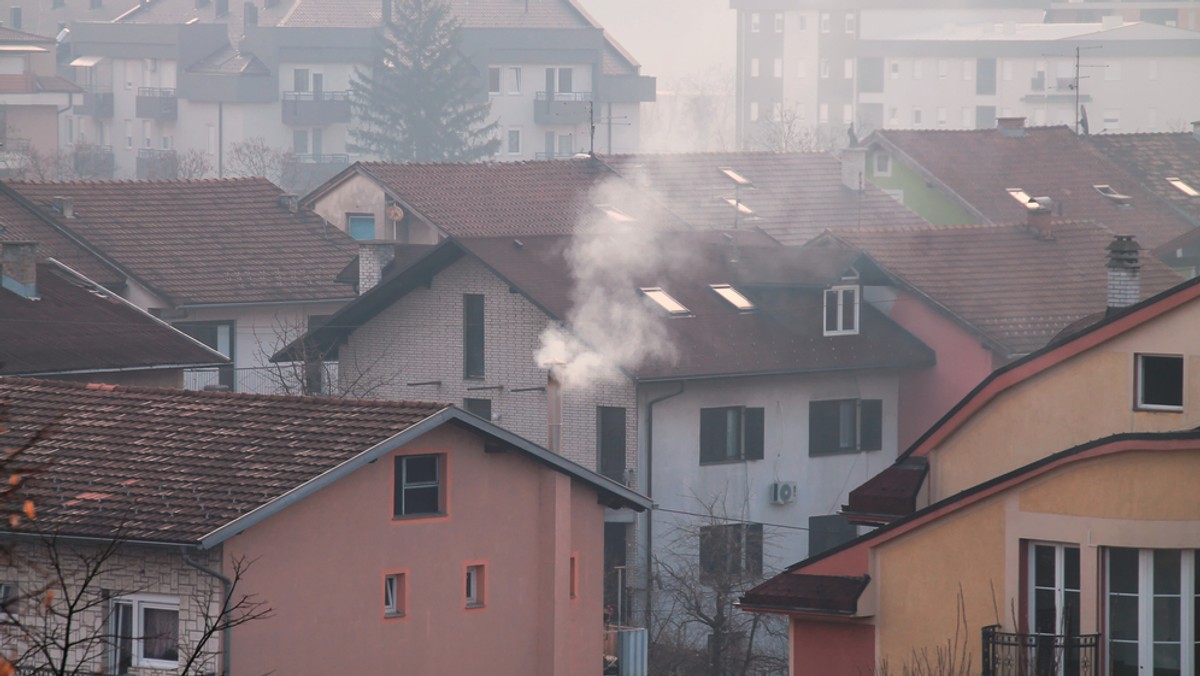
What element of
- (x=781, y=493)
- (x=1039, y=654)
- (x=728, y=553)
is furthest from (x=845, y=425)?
(x=1039, y=654)

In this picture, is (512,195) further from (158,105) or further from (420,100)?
(158,105)

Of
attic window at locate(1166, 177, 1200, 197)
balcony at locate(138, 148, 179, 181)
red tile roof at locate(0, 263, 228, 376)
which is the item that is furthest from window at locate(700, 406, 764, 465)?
balcony at locate(138, 148, 179, 181)

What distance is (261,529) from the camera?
19.9 meters

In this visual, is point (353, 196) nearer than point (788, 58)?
Yes

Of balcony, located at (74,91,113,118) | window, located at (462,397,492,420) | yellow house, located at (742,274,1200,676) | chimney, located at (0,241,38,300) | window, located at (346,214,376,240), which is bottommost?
yellow house, located at (742,274,1200,676)

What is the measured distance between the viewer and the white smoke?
34062mm

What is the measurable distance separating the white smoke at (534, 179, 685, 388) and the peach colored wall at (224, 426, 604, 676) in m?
10.3

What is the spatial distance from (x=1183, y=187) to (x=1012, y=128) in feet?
15.3

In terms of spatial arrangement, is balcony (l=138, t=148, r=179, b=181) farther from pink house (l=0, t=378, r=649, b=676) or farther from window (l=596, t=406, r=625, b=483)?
pink house (l=0, t=378, r=649, b=676)

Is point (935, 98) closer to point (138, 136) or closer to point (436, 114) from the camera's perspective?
point (436, 114)

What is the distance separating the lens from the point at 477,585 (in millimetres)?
22406

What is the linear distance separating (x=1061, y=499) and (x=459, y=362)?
66.9 feet

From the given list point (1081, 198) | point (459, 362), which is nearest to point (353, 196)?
point (459, 362)

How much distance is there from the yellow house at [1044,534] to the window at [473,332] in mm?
16393
